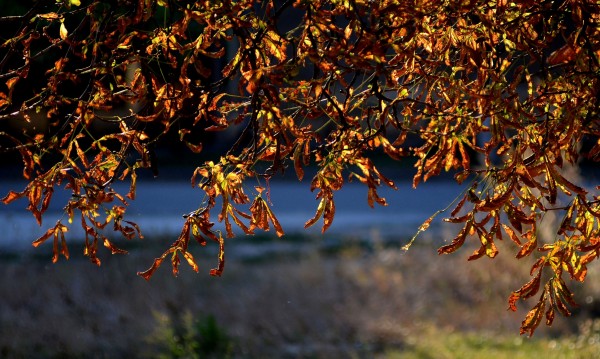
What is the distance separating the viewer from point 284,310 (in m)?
7.02

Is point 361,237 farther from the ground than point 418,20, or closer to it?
closer to it

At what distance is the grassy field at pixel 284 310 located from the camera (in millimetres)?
6216

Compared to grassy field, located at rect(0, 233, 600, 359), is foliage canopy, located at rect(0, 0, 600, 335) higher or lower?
higher

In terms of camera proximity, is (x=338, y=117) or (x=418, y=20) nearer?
(x=418, y=20)

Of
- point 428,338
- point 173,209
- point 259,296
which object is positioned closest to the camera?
point 428,338

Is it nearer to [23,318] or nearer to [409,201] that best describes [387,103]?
[23,318]

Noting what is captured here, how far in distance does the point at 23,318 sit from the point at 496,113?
472 centimetres


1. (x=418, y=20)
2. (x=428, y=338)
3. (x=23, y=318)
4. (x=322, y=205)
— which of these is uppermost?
(x=418, y=20)

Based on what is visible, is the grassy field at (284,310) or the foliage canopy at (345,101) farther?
the grassy field at (284,310)

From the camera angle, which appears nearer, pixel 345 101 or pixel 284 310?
pixel 345 101

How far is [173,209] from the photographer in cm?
1280

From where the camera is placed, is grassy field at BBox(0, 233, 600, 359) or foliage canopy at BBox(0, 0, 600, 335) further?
grassy field at BBox(0, 233, 600, 359)

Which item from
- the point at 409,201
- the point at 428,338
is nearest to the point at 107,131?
the point at 409,201

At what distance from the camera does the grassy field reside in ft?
20.4
